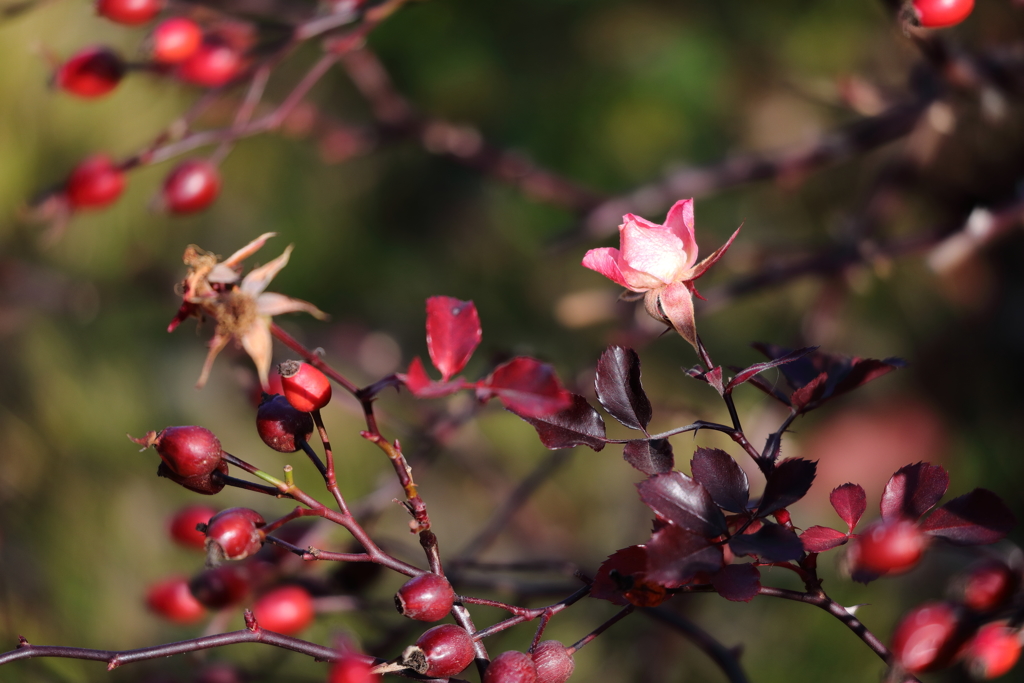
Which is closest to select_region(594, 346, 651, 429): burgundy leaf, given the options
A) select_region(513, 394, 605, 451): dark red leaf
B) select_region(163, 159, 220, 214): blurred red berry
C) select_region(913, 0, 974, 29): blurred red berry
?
select_region(513, 394, 605, 451): dark red leaf

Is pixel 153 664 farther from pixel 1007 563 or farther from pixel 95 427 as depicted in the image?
pixel 1007 563

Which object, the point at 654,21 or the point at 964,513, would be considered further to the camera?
the point at 654,21

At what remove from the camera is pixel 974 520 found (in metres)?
0.19

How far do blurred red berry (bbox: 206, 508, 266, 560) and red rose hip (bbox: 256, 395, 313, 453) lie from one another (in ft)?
0.08

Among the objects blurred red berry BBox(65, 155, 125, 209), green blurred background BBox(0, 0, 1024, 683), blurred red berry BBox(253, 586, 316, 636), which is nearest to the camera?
blurred red berry BBox(253, 586, 316, 636)

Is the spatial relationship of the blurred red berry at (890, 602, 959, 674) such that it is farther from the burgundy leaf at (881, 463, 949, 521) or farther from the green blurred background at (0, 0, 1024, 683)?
the green blurred background at (0, 0, 1024, 683)

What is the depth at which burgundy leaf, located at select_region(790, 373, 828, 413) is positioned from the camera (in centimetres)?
20

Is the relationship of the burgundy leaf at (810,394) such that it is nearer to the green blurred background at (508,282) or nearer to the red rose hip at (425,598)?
the red rose hip at (425,598)

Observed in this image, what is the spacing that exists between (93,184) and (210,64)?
0.09m

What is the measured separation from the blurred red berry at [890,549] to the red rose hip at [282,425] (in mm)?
146

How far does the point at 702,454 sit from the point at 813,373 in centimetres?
5

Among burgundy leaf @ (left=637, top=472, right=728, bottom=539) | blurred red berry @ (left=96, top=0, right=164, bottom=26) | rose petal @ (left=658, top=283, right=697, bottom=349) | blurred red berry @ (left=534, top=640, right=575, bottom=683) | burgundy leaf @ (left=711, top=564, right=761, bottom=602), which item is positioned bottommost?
blurred red berry @ (left=534, top=640, right=575, bottom=683)

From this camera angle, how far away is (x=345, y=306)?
29.0 inches

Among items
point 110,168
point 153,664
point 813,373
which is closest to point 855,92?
point 813,373
